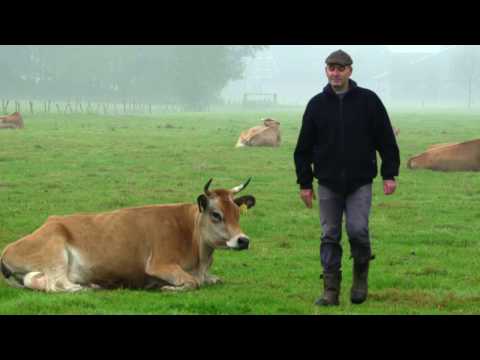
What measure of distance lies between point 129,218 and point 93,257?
65 centimetres

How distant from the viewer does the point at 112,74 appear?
101 m

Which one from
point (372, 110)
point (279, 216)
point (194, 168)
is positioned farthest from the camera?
point (194, 168)

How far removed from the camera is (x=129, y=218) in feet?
33.5

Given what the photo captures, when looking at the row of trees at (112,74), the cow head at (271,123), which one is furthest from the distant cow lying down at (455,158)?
the row of trees at (112,74)

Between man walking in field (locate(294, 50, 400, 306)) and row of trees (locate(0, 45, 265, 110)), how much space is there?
83583mm

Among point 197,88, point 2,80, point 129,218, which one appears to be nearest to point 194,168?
point 129,218

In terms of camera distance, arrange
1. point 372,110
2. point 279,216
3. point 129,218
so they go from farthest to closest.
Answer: point 279,216 → point 129,218 → point 372,110

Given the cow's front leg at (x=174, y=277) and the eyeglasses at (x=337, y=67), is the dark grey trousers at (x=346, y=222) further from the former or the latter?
the cow's front leg at (x=174, y=277)

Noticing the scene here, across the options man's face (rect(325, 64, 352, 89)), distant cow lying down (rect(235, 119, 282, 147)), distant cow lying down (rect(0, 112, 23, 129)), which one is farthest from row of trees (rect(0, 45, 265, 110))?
man's face (rect(325, 64, 352, 89))

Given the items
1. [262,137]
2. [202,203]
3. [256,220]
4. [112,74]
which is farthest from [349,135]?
[112,74]

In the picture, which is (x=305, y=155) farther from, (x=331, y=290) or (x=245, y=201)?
(x=331, y=290)

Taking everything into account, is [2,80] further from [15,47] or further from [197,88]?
[197,88]

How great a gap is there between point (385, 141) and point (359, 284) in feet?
4.97

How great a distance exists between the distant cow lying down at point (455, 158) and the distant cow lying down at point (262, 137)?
28.8 feet
